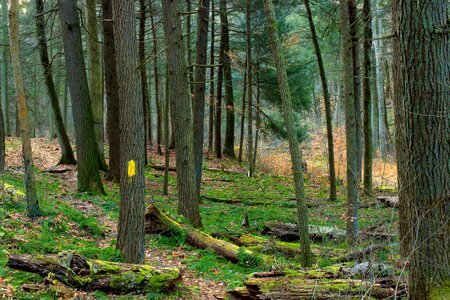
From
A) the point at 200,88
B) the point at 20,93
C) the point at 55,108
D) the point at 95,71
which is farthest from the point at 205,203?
the point at 20,93

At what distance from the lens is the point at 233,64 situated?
23.5 metres

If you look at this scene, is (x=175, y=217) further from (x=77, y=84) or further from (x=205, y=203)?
(x=77, y=84)

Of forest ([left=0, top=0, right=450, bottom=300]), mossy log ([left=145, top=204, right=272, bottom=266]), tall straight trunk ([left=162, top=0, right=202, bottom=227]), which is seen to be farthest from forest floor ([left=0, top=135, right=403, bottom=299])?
tall straight trunk ([left=162, top=0, right=202, bottom=227])

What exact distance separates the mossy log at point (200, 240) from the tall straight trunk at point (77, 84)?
376 centimetres

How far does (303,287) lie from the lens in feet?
16.0

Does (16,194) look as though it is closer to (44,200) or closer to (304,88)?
(44,200)

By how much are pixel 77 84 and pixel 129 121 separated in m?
6.26

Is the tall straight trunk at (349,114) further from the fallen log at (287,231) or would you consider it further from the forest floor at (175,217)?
the fallen log at (287,231)

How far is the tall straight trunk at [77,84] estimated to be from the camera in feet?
37.4

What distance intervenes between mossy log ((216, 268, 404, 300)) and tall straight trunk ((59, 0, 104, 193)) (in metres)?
7.54

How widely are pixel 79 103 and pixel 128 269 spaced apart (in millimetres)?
6951

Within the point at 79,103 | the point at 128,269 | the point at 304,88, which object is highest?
the point at 304,88

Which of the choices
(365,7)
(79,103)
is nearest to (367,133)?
(365,7)

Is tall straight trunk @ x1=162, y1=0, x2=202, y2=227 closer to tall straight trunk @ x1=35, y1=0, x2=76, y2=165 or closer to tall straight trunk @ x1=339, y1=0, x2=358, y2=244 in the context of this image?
tall straight trunk @ x1=339, y1=0, x2=358, y2=244
